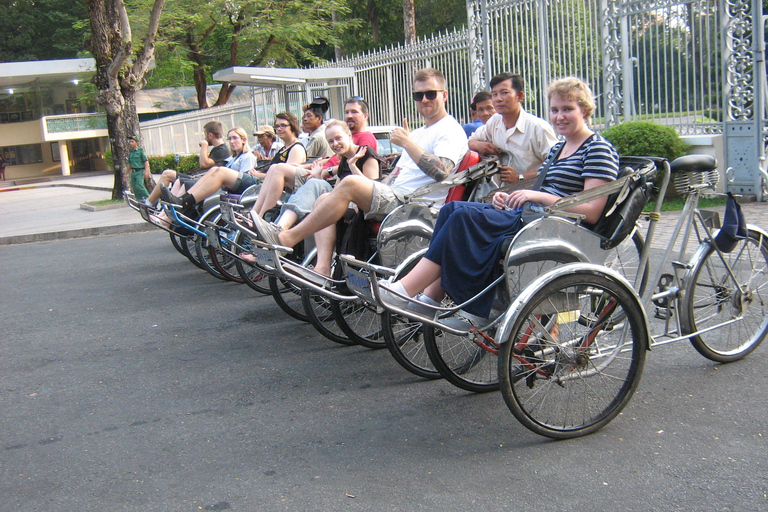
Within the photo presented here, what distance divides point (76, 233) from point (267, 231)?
943 cm

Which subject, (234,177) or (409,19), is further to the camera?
(409,19)

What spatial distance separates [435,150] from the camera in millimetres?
5301

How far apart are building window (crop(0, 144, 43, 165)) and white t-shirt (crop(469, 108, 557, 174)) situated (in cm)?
4356

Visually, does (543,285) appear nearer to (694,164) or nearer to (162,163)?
(694,164)

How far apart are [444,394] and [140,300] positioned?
4069 mm

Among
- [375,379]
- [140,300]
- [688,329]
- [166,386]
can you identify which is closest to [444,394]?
[375,379]

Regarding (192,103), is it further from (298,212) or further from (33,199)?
(298,212)

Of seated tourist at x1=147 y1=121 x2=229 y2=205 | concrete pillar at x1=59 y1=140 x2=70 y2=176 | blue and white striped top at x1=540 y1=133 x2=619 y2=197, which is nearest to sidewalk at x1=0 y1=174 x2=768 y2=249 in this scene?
seated tourist at x1=147 y1=121 x2=229 y2=205

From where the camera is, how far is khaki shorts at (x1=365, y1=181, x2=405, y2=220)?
195 inches

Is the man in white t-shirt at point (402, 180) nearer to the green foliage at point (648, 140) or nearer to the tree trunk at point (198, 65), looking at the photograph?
the green foliage at point (648, 140)

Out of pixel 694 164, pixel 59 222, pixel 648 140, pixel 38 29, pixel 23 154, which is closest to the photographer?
pixel 694 164

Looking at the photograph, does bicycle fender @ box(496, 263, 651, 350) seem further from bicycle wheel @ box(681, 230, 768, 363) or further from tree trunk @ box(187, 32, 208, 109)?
tree trunk @ box(187, 32, 208, 109)

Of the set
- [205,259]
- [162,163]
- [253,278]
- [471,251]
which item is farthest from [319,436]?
[162,163]

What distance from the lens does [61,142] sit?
40812 mm
